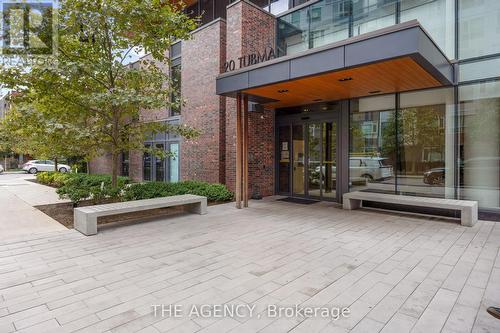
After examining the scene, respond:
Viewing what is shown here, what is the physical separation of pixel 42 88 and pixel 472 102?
10.1 meters

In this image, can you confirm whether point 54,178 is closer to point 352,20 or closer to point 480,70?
point 352,20

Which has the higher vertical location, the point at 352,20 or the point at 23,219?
the point at 352,20

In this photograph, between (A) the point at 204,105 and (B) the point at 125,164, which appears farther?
Result: (B) the point at 125,164

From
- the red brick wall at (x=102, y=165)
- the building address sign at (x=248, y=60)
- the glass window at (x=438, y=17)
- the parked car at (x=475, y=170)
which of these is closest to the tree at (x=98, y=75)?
the building address sign at (x=248, y=60)

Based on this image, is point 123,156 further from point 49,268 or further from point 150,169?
point 49,268

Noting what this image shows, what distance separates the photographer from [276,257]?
177 inches

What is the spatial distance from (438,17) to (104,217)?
9.80 m

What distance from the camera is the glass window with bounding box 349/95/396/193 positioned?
8414mm

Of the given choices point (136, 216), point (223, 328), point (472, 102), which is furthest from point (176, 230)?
point (472, 102)

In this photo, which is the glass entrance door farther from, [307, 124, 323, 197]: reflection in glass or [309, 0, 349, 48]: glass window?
[309, 0, 349, 48]: glass window

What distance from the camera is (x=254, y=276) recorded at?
3791mm

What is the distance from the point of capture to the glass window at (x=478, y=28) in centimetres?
700

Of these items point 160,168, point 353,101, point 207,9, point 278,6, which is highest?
Answer: point 207,9

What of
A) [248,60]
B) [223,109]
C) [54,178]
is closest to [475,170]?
[248,60]
